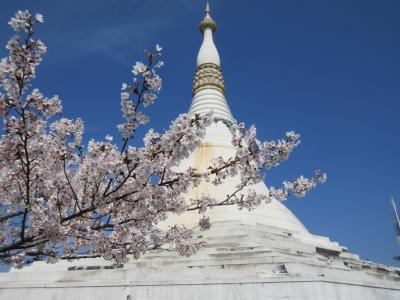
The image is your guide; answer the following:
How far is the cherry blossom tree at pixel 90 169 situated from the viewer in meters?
4.83

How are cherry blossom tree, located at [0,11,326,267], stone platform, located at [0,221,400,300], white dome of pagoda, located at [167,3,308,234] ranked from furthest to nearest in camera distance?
white dome of pagoda, located at [167,3,308,234] < stone platform, located at [0,221,400,300] < cherry blossom tree, located at [0,11,326,267]

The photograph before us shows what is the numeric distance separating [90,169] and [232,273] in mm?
6785

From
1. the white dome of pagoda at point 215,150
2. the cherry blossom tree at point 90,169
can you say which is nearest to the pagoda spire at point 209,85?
the white dome of pagoda at point 215,150

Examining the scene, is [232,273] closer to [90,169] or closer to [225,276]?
[225,276]

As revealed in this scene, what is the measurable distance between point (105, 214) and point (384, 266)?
41.7ft

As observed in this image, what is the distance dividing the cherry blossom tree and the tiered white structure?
402cm

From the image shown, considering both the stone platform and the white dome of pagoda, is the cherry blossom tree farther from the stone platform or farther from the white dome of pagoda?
the white dome of pagoda

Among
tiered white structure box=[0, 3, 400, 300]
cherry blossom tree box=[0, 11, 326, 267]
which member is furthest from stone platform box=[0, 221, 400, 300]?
cherry blossom tree box=[0, 11, 326, 267]

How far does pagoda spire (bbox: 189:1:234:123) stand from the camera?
23.1m

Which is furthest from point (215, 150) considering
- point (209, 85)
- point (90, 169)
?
point (90, 169)

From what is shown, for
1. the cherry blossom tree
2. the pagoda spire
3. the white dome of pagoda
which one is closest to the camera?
the cherry blossom tree

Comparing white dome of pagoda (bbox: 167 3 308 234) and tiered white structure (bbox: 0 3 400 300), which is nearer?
tiered white structure (bbox: 0 3 400 300)

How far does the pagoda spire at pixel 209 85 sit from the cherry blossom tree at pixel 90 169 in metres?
15.6

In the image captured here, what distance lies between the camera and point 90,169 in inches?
237
